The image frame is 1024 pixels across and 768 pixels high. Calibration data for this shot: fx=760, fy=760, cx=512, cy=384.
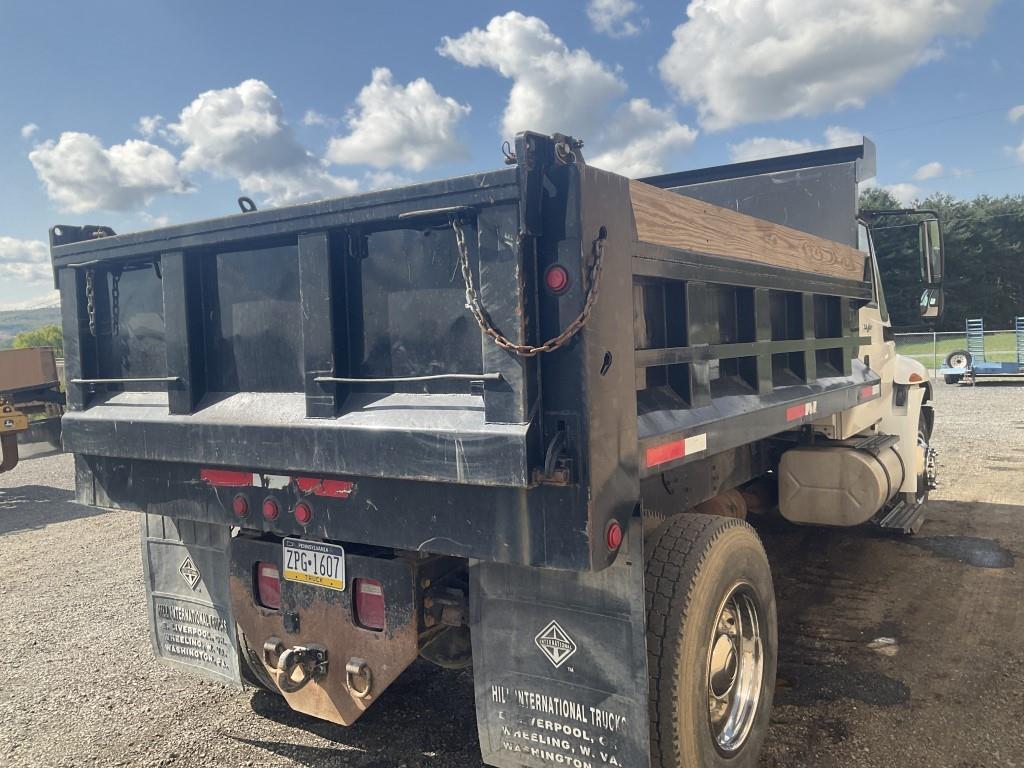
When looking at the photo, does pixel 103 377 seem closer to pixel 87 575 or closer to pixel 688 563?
pixel 688 563

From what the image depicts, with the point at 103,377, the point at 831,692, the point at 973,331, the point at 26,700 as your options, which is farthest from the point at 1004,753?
the point at 973,331

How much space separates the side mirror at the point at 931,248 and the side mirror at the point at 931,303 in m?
0.27

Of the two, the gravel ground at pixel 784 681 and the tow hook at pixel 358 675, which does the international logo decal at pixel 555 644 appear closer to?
the tow hook at pixel 358 675

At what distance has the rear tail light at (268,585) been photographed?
10.1 feet

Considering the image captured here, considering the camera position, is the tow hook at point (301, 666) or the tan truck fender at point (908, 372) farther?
the tan truck fender at point (908, 372)

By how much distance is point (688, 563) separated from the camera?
2.62 metres

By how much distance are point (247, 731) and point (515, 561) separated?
2.10m

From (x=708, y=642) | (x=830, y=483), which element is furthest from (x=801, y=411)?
(x=708, y=642)

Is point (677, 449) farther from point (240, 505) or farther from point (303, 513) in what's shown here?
point (240, 505)

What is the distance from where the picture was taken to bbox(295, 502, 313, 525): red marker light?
2707 mm

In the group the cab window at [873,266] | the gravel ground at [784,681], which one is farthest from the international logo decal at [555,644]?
the cab window at [873,266]

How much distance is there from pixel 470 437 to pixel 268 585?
4.64ft

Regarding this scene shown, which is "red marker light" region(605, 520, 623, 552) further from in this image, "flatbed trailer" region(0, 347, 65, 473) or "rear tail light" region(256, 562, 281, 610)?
"flatbed trailer" region(0, 347, 65, 473)

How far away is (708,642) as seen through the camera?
8.75 feet
